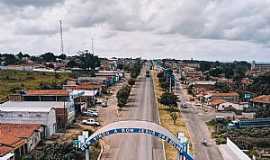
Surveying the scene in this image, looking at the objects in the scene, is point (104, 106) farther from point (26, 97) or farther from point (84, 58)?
point (84, 58)

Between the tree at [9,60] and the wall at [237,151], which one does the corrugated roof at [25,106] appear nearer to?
the wall at [237,151]

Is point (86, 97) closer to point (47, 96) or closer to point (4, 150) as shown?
point (47, 96)

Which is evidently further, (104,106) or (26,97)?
(104,106)

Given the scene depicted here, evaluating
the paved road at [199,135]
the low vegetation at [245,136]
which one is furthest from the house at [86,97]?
the low vegetation at [245,136]

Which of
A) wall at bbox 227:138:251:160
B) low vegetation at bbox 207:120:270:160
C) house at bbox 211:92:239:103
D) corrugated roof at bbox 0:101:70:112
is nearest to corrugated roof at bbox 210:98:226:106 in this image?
house at bbox 211:92:239:103

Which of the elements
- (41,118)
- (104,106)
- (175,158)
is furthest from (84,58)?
(175,158)

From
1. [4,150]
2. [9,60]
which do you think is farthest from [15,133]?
[9,60]

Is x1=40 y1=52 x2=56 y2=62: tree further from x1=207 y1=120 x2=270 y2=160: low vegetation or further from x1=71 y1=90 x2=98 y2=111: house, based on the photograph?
x1=207 y1=120 x2=270 y2=160: low vegetation
